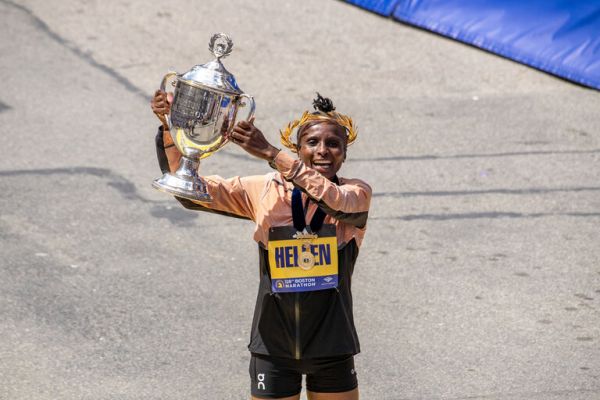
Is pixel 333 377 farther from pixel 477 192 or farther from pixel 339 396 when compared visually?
pixel 477 192

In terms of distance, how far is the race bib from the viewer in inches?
169

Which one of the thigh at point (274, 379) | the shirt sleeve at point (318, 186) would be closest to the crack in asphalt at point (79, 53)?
the thigh at point (274, 379)

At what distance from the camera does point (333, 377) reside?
4383 millimetres

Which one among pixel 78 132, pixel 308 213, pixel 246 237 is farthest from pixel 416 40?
pixel 308 213

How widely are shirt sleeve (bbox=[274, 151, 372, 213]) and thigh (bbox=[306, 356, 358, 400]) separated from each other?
65cm

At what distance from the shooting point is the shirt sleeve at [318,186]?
400cm

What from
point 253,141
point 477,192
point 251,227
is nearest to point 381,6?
point 477,192

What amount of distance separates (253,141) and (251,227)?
172 inches

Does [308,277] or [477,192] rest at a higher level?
[308,277]

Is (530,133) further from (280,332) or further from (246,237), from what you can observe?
(280,332)

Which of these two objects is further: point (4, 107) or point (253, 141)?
point (4, 107)

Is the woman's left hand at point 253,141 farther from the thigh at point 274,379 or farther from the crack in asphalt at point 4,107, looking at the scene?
the crack in asphalt at point 4,107

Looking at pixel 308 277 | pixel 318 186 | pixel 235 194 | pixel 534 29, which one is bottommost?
pixel 308 277

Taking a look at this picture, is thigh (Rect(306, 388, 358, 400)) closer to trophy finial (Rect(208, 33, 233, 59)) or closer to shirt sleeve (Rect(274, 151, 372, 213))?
shirt sleeve (Rect(274, 151, 372, 213))
